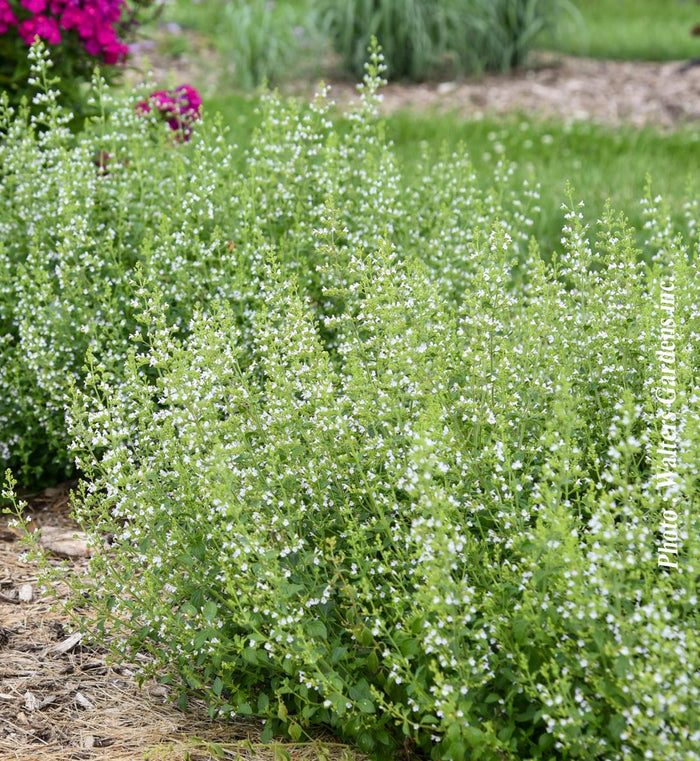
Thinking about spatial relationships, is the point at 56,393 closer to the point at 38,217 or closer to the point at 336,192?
the point at 38,217

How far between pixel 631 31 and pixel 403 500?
12.6m

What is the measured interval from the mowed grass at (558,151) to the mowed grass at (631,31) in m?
3.48

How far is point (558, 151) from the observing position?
8109 millimetres

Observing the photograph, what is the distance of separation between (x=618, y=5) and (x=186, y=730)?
16.1 metres

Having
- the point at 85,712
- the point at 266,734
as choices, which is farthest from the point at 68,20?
the point at 266,734

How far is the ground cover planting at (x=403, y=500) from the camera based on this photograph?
2480 millimetres

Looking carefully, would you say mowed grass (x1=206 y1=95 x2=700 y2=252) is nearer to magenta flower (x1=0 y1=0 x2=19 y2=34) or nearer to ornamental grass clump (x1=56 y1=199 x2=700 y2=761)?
magenta flower (x1=0 y1=0 x2=19 y2=34)

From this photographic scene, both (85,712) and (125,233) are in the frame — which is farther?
(125,233)

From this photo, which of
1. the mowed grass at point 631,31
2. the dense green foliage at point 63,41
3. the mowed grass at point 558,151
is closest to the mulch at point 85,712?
the dense green foliage at point 63,41

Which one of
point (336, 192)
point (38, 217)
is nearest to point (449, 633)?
point (336, 192)

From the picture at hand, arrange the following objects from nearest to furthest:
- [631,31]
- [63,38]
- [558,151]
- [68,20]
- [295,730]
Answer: [295,730]
[68,20]
[63,38]
[558,151]
[631,31]

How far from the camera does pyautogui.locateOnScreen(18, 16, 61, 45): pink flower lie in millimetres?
5504

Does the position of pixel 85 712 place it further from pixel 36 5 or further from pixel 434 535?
pixel 36 5

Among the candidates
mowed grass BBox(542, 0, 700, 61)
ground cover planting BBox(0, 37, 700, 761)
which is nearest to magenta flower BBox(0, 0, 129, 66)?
ground cover planting BBox(0, 37, 700, 761)
